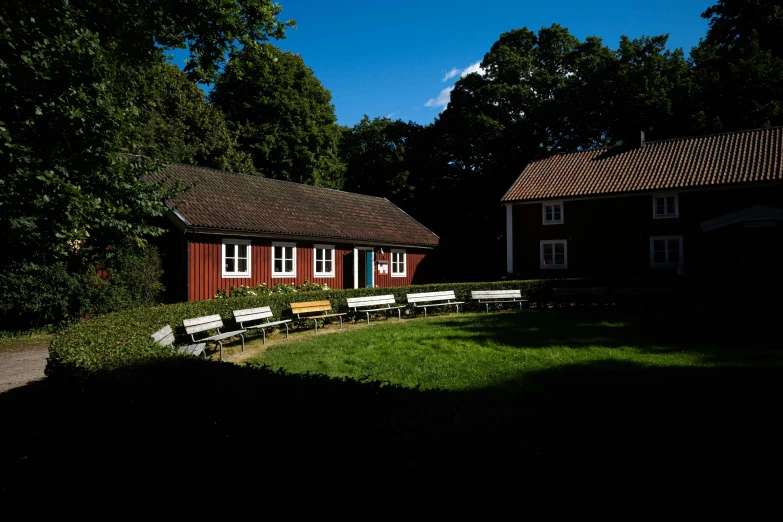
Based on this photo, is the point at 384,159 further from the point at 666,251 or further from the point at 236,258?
the point at 236,258

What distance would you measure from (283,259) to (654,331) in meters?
14.1

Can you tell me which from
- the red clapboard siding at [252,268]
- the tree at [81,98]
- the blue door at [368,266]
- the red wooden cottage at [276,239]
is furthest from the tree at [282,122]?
the tree at [81,98]

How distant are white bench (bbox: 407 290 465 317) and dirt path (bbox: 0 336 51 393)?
1110 cm

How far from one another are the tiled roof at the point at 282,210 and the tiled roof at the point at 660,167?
7285 millimetres

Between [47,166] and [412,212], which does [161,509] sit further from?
[412,212]

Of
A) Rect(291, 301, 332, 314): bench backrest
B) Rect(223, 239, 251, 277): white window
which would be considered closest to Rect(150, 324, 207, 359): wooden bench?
Rect(291, 301, 332, 314): bench backrest

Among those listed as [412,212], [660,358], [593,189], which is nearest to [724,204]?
[593,189]

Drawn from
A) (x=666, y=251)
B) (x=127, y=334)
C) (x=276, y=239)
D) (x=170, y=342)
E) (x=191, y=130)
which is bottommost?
(x=170, y=342)

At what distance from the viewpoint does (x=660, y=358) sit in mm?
9875

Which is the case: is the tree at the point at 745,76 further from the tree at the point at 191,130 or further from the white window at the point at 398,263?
the tree at the point at 191,130

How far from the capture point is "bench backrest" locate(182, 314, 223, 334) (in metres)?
11.0

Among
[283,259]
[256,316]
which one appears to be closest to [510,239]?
[283,259]

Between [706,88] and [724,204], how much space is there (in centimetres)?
1149

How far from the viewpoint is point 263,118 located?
41.1m
